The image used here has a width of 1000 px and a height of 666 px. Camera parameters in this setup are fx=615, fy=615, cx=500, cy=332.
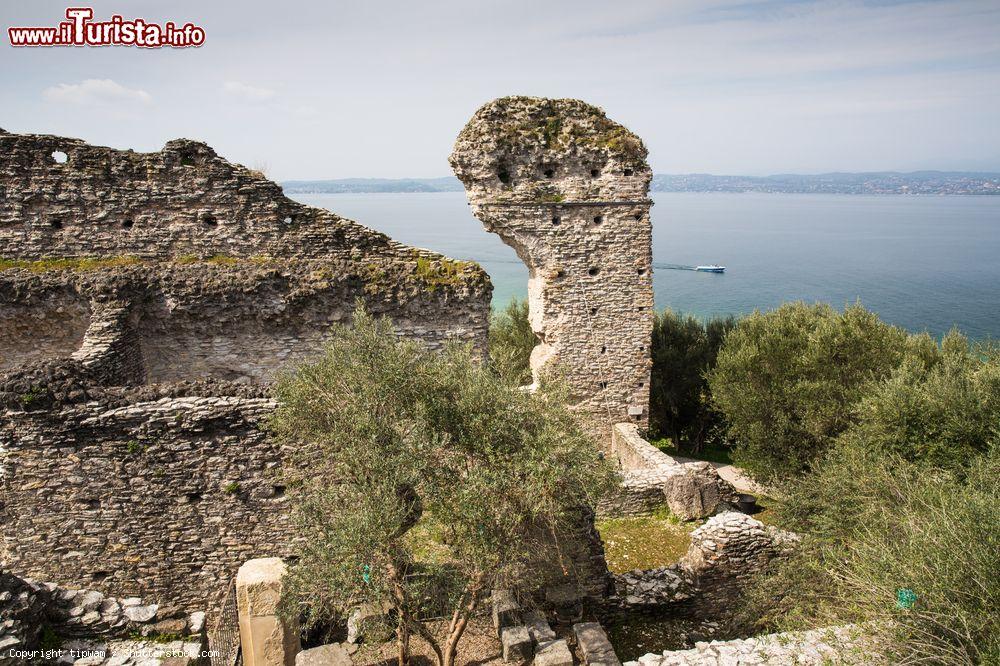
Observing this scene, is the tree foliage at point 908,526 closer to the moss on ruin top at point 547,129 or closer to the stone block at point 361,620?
the stone block at point 361,620

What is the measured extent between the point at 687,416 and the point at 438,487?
12.5m

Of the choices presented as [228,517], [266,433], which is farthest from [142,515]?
[266,433]

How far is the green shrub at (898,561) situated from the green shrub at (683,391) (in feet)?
25.4

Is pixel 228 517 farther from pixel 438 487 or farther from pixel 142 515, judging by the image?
pixel 438 487

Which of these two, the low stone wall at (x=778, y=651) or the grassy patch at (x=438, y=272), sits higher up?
the grassy patch at (x=438, y=272)

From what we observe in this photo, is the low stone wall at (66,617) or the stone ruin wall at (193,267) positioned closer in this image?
the low stone wall at (66,617)

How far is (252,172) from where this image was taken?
1146cm

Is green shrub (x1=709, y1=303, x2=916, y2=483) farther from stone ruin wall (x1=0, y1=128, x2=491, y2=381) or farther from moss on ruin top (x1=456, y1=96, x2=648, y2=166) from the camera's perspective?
stone ruin wall (x1=0, y1=128, x2=491, y2=381)

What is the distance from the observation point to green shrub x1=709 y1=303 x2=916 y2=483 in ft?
37.9

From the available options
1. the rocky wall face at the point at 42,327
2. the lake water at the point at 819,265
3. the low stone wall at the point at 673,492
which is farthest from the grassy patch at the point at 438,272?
the lake water at the point at 819,265

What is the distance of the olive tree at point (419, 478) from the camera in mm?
5809

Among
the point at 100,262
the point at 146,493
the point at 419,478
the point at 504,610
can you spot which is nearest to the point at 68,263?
the point at 100,262

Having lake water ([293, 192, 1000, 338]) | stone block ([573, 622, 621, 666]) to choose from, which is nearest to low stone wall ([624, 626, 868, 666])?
stone block ([573, 622, 621, 666])

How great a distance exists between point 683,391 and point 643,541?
6.76 meters
